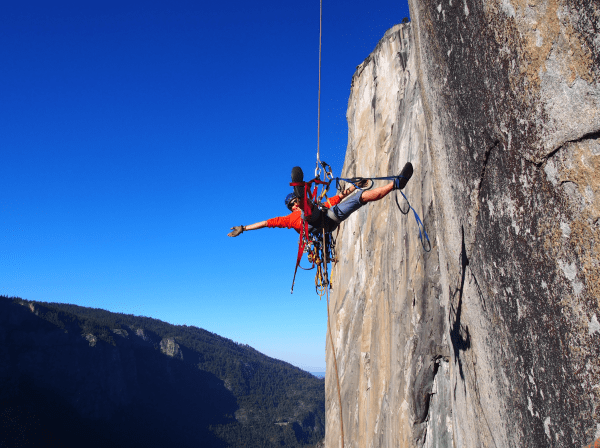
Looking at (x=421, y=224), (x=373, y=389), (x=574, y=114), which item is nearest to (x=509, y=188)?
(x=574, y=114)

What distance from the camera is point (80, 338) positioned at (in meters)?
79.6

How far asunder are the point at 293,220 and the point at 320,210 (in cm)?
53

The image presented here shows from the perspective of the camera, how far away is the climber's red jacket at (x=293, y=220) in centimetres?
652

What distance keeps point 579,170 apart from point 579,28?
0.67 m

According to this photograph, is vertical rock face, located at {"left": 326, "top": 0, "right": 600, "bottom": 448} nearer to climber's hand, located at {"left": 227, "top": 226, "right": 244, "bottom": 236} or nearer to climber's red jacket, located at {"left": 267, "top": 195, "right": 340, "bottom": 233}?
climber's red jacket, located at {"left": 267, "top": 195, "right": 340, "bottom": 233}

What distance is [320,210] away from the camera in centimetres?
638

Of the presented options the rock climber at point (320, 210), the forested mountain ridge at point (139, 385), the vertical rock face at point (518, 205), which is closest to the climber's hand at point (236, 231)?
the rock climber at point (320, 210)

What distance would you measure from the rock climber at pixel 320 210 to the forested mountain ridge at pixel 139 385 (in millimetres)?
71541

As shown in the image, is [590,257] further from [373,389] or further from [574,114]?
[373,389]

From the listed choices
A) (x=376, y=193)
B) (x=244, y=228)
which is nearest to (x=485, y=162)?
(x=376, y=193)

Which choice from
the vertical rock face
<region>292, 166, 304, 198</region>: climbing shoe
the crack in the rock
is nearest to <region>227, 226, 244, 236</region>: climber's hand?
<region>292, 166, 304, 198</region>: climbing shoe

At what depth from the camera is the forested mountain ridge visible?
68625 mm

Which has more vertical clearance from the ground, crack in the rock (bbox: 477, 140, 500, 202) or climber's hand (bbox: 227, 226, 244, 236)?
climber's hand (bbox: 227, 226, 244, 236)

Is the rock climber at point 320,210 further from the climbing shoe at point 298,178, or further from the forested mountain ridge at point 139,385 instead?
the forested mountain ridge at point 139,385
